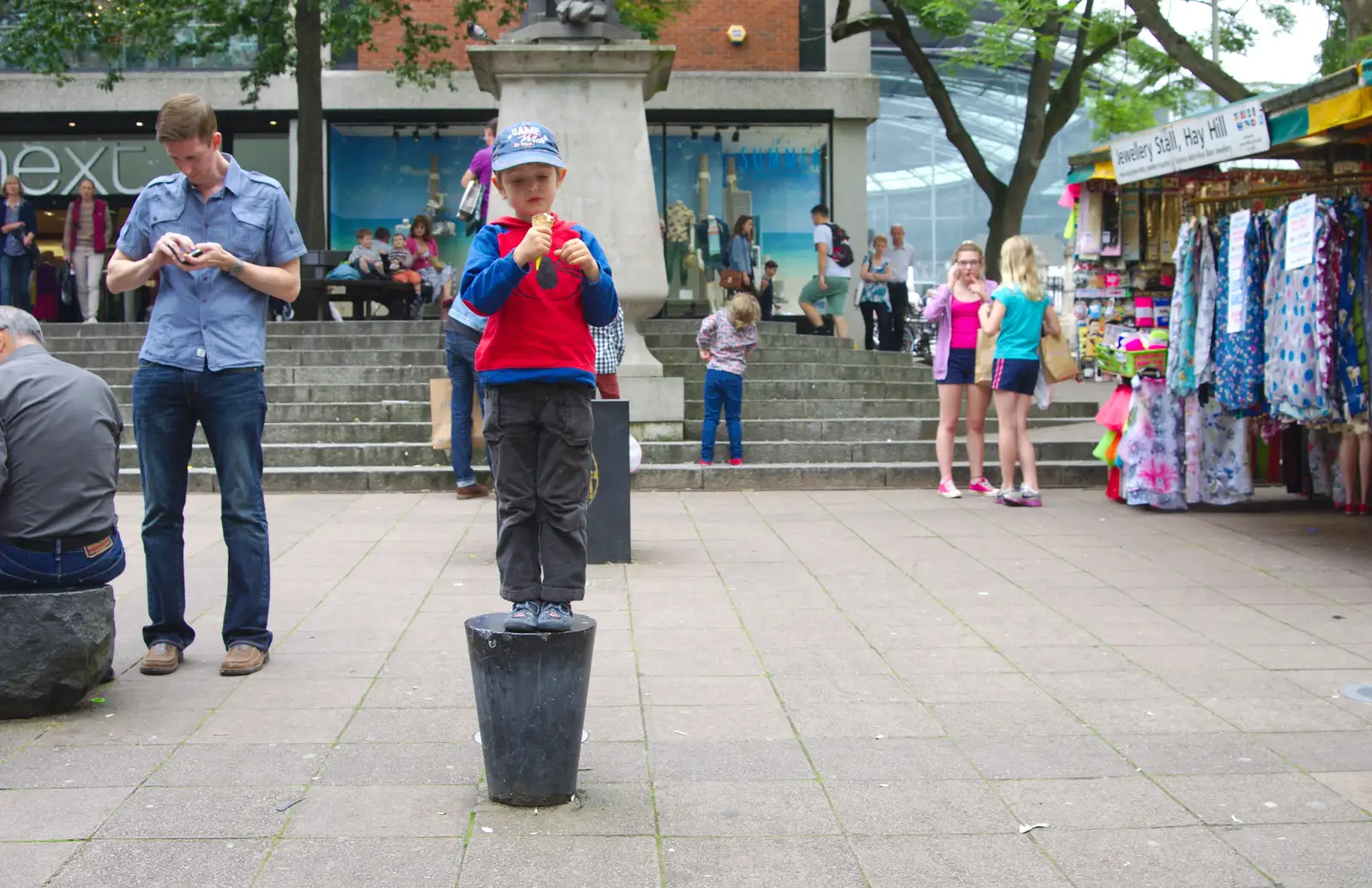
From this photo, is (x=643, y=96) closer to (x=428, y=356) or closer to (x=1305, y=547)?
(x=428, y=356)

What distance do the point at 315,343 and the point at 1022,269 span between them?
798 cm

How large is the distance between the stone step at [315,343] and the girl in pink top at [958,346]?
18.7ft

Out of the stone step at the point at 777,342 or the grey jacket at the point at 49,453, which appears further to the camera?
the stone step at the point at 777,342

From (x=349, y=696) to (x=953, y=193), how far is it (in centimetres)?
4497

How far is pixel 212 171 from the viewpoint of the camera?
205 inches

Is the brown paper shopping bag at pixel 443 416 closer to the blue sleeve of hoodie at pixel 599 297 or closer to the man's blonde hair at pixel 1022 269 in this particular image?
the man's blonde hair at pixel 1022 269

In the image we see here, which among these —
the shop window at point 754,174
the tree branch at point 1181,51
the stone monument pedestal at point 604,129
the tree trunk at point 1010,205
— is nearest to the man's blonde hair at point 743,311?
the stone monument pedestal at point 604,129

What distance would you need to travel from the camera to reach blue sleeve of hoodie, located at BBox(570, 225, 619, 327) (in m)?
4.02

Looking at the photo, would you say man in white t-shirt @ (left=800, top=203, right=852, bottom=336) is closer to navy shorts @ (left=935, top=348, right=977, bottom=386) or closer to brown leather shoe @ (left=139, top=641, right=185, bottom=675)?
navy shorts @ (left=935, top=348, right=977, bottom=386)

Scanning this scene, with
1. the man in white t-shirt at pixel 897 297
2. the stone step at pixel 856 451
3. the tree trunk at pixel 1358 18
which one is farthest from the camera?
the man in white t-shirt at pixel 897 297

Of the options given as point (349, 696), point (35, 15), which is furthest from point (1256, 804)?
point (35, 15)

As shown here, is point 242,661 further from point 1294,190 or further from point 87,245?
point 87,245

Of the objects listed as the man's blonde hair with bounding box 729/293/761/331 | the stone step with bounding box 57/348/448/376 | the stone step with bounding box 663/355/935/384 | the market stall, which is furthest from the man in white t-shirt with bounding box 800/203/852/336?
the man's blonde hair with bounding box 729/293/761/331

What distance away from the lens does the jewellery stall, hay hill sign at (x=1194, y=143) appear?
26.5ft
